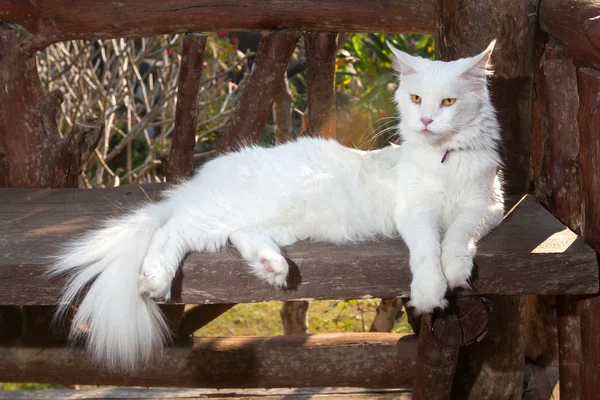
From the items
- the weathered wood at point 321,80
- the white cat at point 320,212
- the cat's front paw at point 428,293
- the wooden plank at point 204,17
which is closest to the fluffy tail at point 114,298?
the white cat at point 320,212

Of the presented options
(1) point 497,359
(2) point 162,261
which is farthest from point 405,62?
(1) point 497,359

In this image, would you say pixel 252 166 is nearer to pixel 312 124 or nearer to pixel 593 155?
pixel 593 155

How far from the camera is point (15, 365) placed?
300 centimetres

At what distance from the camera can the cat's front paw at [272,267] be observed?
1.91m

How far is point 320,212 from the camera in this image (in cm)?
218

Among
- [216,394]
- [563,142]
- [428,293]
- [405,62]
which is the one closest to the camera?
[428,293]

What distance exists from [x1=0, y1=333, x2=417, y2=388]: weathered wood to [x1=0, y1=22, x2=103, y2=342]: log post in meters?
0.13

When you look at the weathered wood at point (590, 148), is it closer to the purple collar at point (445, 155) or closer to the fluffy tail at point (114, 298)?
the purple collar at point (445, 155)

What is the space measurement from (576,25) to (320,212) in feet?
3.09

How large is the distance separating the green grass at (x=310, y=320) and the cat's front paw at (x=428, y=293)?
2758 mm

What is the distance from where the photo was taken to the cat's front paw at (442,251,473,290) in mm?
1908

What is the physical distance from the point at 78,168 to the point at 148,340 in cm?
150

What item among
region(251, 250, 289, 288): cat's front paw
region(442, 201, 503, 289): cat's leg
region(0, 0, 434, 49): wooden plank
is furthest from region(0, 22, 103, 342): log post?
region(442, 201, 503, 289): cat's leg

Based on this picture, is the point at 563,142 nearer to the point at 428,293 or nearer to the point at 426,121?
the point at 426,121
